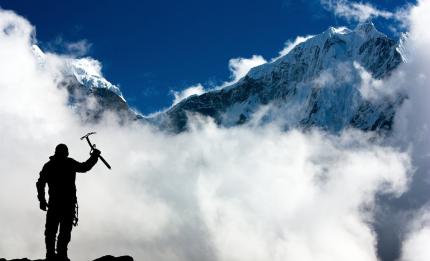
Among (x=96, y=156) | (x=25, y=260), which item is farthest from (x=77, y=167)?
(x=25, y=260)

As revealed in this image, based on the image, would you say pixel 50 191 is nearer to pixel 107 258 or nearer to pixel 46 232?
pixel 46 232

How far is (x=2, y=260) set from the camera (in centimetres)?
1831

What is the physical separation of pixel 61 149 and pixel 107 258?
3.12 meters

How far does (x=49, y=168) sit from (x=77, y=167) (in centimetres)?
72

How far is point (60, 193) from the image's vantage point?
57.5ft

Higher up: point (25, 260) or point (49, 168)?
point (49, 168)

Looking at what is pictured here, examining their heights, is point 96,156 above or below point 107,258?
above

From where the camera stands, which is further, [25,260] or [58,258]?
[25,260]

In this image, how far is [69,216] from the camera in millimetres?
17562

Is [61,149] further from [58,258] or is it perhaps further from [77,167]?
[58,258]

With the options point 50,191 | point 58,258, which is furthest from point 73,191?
point 58,258

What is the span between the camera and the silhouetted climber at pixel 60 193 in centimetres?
1730

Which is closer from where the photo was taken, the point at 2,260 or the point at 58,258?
the point at 58,258

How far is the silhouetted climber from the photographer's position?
56.7 ft
